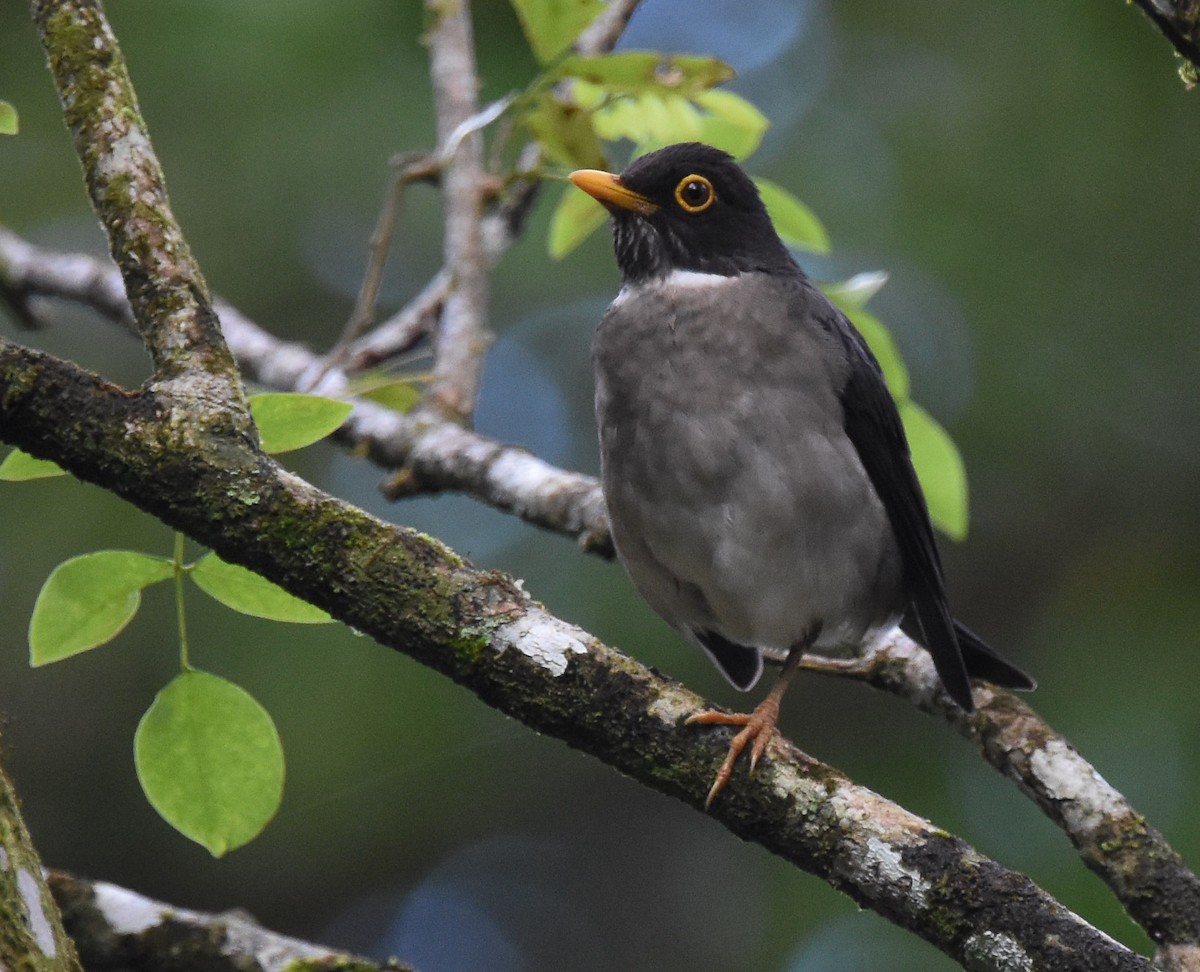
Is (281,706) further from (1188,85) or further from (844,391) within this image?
(1188,85)

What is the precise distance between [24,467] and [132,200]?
678mm

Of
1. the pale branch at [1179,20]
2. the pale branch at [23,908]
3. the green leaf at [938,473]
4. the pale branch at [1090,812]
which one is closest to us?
the pale branch at [23,908]

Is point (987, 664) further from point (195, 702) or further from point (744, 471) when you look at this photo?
point (195, 702)

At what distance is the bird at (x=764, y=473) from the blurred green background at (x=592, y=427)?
9.16 ft

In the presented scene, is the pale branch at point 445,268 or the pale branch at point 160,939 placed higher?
the pale branch at point 445,268

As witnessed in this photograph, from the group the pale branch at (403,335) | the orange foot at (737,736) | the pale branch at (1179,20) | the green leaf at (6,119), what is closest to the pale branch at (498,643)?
the orange foot at (737,736)

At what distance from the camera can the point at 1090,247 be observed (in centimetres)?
790

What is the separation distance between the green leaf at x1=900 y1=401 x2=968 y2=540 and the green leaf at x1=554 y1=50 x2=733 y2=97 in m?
1.18

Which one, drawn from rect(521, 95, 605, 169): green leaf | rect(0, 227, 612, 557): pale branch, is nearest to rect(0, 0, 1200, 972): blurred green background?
rect(0, 227, 612, 557): pale branch

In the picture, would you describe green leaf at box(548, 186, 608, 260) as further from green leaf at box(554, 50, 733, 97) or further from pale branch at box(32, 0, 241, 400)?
Answer: pale branch at box(32, 0, 241, 400)

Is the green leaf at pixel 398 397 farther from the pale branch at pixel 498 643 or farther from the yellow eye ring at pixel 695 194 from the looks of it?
the pale branch at pixel 498 643

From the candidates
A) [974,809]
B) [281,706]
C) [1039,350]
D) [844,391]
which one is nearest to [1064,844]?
[974,809]

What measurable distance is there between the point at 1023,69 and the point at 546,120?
450 centimetres

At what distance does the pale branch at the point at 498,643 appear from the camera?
2.59 metres
